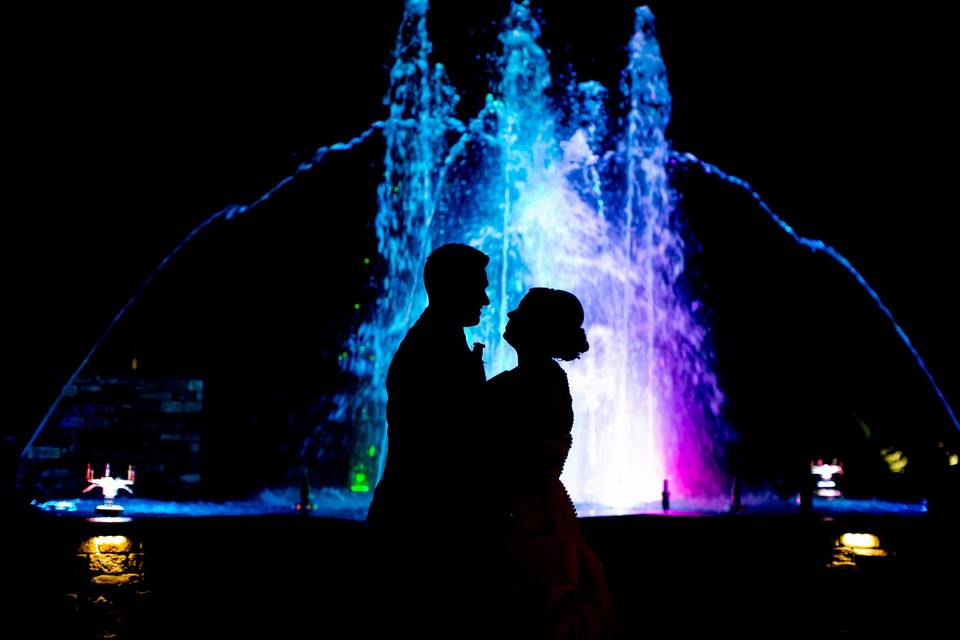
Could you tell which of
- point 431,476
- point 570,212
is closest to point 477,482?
point 431,476

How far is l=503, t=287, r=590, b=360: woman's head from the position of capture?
371 centimetres

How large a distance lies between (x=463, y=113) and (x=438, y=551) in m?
14.8

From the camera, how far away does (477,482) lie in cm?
305

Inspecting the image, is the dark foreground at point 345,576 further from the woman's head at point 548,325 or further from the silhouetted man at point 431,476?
the silhouetted man at point 431,476

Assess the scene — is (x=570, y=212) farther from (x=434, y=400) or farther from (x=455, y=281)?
(x=434, y=400)

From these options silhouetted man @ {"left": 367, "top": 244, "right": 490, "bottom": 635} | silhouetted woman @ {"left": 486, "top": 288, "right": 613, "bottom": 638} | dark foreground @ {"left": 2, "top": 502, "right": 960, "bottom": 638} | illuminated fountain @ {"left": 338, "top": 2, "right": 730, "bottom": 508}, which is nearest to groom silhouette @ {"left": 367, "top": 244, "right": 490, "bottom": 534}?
silhouetted man @ {"left": 367, "top": 244, "right": 490, "bottom": 635}

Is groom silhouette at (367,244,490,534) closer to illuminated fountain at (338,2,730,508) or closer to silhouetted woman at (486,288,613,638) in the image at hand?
silhouetted woman at (486,288,613,638)

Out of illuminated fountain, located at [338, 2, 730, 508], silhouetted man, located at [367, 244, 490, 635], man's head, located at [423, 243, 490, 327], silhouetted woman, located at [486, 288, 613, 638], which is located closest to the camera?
silhouetted man, located at [367, 244, 490, 635]

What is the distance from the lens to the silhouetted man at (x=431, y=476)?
2916mm

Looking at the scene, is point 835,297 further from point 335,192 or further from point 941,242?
point 335,192

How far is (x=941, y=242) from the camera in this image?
23125mm

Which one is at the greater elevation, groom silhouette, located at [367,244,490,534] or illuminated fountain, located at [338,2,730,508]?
illuminated fountain, located at [338,2,730,508]

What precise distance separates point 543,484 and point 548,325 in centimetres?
60

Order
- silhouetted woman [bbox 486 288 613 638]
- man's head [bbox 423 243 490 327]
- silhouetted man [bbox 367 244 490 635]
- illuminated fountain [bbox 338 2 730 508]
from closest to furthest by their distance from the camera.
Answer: silhouetted man [bbox 367 244 490 635]
man's head [bbox 423 243 490 327]
silhouetted woman [bbox 486 288 613 638]
illuminated fountain [bbox 338 2 730 508]
